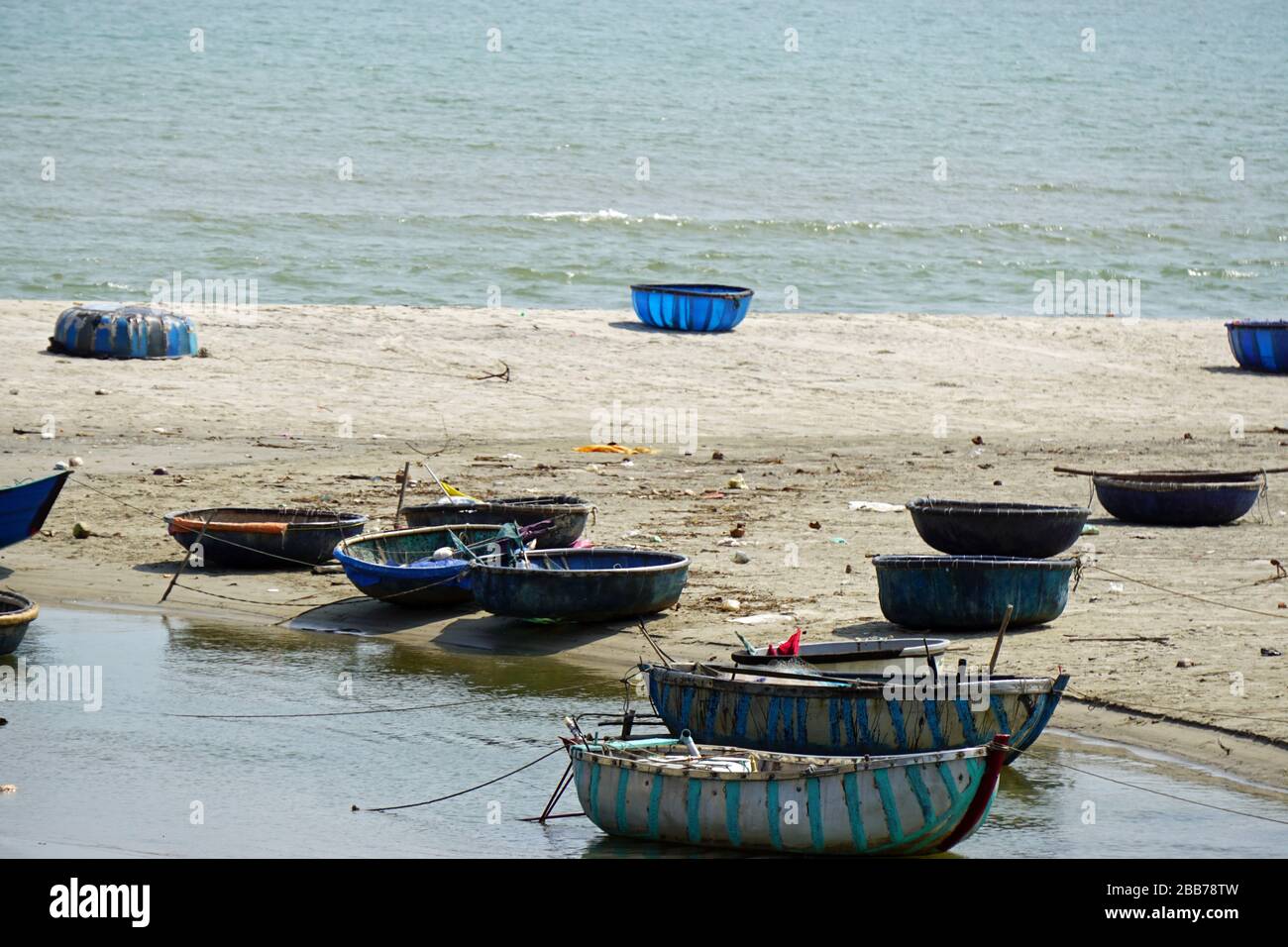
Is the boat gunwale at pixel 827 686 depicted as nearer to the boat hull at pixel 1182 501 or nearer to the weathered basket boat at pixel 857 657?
the weathered basket boat at pixel 857 657

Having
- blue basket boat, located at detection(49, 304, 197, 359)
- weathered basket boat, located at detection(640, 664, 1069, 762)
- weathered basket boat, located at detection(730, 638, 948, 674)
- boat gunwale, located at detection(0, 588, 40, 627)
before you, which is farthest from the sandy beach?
boat gunwale, located at detection(0, 588, 40, 627)

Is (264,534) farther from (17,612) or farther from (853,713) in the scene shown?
(853,713)

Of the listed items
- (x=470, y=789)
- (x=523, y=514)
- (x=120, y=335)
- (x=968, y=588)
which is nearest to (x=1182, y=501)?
(x=968, y=588)

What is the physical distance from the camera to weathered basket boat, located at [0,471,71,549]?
14.2 metres

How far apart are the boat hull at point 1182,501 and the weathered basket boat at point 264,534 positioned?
6.97 metres

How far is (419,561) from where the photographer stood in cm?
1430

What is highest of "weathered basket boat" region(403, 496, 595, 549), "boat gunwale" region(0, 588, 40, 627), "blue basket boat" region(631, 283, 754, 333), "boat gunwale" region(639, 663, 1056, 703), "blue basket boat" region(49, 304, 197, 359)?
"blue basket boat" region(631, 283, 754, 333)

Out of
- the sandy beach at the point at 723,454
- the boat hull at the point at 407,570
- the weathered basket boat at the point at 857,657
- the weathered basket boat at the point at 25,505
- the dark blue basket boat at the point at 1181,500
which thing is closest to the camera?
the weathered basket boat at the point at 857,657

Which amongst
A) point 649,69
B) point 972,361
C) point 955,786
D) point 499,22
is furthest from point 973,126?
point 955,786

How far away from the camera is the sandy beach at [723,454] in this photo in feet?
40.8

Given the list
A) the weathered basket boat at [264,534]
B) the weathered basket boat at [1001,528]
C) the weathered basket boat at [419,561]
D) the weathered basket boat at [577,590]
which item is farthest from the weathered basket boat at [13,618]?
the weathered basket boat at [1001,528]

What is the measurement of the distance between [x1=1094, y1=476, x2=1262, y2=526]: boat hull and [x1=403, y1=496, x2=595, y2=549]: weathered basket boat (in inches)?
199

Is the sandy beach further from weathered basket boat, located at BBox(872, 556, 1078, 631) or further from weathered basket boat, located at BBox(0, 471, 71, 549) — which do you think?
weathered basket boat, located at BBox(0, 471, 71, 549)

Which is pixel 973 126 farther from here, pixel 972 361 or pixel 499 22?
pixel 972 361
